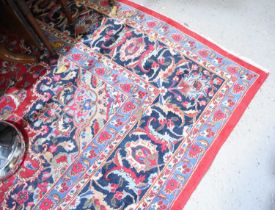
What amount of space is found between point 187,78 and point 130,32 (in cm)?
46

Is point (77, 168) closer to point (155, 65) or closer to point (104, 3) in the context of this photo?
point (155, 65)

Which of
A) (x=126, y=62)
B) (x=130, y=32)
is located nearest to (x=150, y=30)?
(x=130, y=32)

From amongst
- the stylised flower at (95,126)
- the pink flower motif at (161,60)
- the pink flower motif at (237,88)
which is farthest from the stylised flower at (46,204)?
the pink flower motif at (237,88)

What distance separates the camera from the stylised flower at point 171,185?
44.8 inches

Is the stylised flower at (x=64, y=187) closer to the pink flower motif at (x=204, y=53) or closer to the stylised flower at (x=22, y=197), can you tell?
the stylised flower at (x=22, y=197)

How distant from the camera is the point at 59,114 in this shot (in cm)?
135

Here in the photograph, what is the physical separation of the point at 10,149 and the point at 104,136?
18.0 inches

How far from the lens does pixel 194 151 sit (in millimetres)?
1204

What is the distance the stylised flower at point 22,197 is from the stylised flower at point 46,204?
8 centimetres

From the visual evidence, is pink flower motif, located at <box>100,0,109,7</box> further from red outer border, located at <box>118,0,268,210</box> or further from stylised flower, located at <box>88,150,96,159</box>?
stylised flower, located at <box>88,150,96,159</box>

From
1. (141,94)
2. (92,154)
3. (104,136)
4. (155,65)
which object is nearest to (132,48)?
(155,65)

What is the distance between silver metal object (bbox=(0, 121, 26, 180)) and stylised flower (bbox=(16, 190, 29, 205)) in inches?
4.3

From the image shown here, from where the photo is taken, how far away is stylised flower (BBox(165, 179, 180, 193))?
1138mm

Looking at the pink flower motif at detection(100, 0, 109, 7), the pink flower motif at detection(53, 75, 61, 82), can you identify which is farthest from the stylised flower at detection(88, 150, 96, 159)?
the pink flower motif at detection(100, 0, 109, 7)
